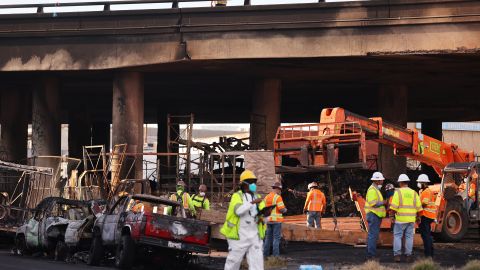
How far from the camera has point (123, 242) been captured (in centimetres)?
1905

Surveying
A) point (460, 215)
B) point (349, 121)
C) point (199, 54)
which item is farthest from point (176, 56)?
point (460, 215)

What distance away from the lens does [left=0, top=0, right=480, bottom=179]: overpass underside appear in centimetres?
3234

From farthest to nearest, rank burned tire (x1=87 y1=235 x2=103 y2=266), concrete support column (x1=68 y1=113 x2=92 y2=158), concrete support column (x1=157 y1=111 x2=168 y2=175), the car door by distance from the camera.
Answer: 1. concrete support column (x1=157 y1=111 x2=168 y2=175)
2. concrete support column (x1=68 y1=113 x2=92 y2=158)
3. burned tire (x1=87 y1=235 x2=103 y2=266)
4. the car door

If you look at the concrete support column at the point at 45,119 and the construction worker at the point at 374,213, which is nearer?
the construction worker at the point at 374,213

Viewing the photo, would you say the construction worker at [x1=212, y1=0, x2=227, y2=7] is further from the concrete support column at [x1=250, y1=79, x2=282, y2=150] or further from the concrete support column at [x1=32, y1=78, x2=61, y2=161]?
the concrete support column at [x1=32, y1=78, x2=61, y2=161]

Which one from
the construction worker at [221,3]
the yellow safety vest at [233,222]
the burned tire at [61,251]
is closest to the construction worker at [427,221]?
the yellow safety vest at [233,222]

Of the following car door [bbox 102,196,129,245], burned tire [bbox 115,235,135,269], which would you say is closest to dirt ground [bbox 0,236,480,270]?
car door [bbox 102,196,129,245]

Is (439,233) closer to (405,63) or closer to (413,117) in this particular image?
(405,63)

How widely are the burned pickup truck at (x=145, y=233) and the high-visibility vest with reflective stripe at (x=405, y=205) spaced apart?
398cm

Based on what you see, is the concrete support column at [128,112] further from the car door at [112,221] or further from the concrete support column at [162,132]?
the concrete support column at [162,132]

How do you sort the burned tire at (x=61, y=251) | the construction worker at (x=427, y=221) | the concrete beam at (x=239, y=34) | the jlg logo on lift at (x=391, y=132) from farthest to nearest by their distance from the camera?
the concrete beam at (x=239, y=34), the jlg logo on lift at (x=391, y=132), the burned tire at (x=61, y=251), the construction worker at (x=427, y=221)

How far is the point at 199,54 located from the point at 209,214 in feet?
36.4

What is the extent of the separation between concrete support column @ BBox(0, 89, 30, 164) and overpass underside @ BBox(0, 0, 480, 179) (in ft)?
0.19

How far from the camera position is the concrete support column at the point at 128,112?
37.2m
